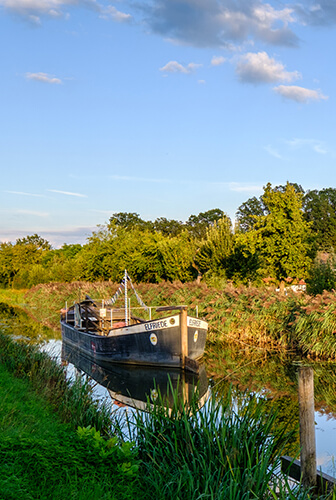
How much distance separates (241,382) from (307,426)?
35.5ft

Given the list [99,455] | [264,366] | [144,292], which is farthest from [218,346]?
[99,455]

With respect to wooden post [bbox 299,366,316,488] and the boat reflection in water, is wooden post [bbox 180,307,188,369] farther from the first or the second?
wooden post [bbox 299,366,316,488]

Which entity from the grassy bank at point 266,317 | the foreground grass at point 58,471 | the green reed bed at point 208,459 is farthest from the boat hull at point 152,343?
the foreground grass at point 58,471

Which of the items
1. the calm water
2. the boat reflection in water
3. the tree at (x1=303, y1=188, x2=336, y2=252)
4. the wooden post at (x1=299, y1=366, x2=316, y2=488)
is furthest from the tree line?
the tree at (x1=303, y1=188, x2=336, y2=252)

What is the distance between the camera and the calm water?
45.6ft

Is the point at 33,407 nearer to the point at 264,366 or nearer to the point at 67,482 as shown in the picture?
the point at 67,482

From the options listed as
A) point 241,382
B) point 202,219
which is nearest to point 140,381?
point 241,382

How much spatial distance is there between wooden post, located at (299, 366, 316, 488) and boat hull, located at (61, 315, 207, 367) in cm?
1291

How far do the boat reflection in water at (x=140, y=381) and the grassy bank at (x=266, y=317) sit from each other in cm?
421

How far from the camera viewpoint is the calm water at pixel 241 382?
13.9 meters

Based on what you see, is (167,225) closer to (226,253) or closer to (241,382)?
(226,253)

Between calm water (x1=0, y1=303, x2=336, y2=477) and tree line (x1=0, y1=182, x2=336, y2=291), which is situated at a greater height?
tree line (x1=0, y1=182, x2=336, y2=291)

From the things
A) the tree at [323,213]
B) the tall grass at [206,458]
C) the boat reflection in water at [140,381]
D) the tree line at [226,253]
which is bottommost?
the boat reflection in water at [140,381]

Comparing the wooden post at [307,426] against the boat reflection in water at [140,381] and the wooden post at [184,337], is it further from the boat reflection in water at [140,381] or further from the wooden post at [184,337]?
the wooden post at [184,337]
